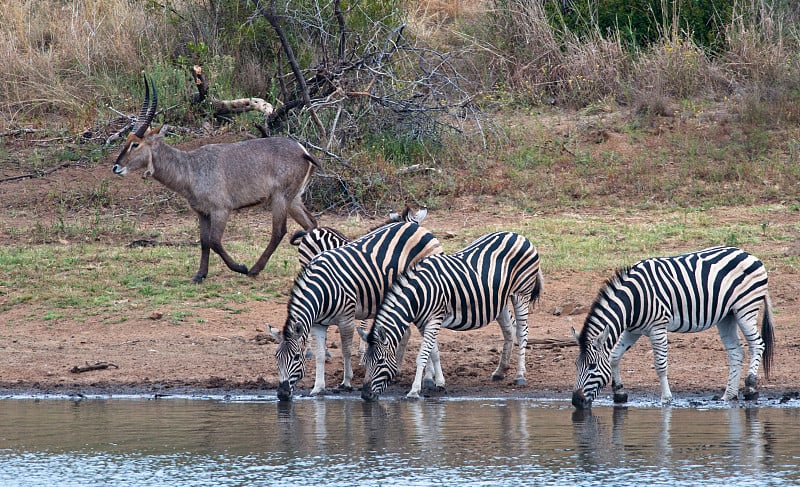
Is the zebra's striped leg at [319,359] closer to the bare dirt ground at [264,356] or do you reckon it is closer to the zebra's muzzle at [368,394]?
the bare dirt ground at [264,356]

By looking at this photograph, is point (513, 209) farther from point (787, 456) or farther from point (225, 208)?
point (787, 456)

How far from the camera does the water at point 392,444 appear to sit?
659cm

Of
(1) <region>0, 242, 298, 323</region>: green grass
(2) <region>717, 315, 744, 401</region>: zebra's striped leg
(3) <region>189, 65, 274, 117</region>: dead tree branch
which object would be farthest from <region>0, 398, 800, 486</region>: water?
(3) <region>189, 65, 274, 117</region>: dead tree branch

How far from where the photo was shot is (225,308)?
1116cm

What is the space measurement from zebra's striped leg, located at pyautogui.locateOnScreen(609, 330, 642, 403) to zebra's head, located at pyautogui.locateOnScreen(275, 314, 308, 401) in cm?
227

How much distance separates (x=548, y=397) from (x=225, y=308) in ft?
11.8

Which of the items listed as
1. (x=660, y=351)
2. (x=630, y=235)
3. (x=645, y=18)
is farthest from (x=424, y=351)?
(x=645, y=18)

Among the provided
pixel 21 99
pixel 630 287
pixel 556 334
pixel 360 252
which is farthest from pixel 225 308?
pixel 21 99

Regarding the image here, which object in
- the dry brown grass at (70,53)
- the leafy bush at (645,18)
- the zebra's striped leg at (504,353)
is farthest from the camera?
the leafy bush at (645,18)

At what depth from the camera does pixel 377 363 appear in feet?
27.6

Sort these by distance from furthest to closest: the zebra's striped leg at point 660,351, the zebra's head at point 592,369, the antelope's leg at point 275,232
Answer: the antelope's leg at point 275,232, the zebra's striped leg at point 660,351, the zebra's head at point 592,369

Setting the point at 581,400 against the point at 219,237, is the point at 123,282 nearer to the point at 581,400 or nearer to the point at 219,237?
the point at 219,237

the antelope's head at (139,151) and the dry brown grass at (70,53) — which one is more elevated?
the dry brown grass at (70,53)

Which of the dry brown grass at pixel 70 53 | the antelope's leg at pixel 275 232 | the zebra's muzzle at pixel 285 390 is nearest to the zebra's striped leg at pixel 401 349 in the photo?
the zebra's muzzle at pixel 285 390
